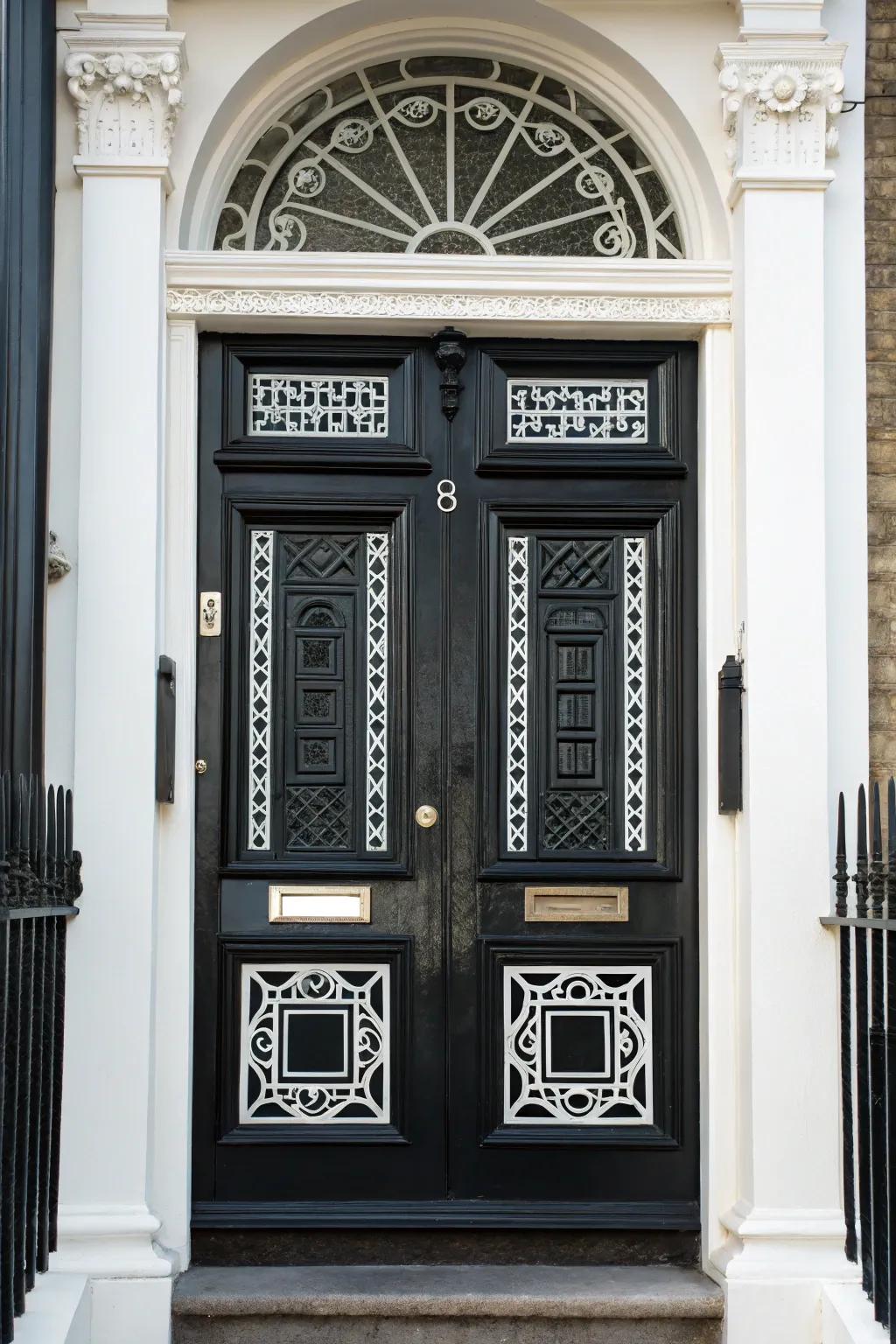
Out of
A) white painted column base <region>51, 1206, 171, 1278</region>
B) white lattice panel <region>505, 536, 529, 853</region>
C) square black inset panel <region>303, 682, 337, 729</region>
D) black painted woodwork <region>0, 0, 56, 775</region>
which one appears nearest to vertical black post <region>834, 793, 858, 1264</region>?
white lattice panel <region>505, 536, 529, 853</region>

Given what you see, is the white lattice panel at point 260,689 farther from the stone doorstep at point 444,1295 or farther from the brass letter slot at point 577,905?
the stone doorstep at point 444,1295

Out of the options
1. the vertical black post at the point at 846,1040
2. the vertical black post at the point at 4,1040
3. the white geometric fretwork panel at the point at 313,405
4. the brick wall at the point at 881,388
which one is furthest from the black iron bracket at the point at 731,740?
the vertical black post at the point at 4,1040

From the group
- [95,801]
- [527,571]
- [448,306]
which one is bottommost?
[95,801]

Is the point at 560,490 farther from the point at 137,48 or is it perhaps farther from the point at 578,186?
the point at 137,48

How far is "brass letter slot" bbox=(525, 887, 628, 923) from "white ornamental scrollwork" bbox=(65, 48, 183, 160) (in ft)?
8.63

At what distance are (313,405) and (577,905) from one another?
6.08ft

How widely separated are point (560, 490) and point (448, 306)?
2.30 ft

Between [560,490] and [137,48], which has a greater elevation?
[137,48]

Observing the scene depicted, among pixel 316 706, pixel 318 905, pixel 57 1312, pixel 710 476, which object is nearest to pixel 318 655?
pixel 316 706

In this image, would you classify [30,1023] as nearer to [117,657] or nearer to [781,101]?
[117,657]

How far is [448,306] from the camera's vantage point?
529 centimetres

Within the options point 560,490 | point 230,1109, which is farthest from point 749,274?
point 230,1109

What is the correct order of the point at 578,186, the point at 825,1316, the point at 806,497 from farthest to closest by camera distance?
the point at 578,186 < the point at 806,497 < the point at 825,1316

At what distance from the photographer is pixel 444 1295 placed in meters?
4.86
